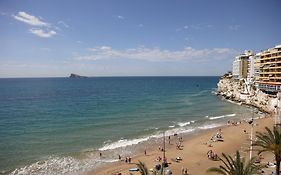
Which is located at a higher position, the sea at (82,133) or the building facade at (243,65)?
the building facade at (243,65)

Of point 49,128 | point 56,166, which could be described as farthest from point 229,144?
point 49,128

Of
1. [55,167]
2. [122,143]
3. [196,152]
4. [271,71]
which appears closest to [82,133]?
[122,143]

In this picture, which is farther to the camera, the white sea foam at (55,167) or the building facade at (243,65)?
the building facade at (243,65)

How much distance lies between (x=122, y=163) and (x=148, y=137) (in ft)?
39.3

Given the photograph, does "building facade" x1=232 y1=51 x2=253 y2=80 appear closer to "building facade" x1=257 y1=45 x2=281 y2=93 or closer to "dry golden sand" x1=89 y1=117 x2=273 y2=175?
"building facade" x1=257 y1=45 x2=281 y2=93

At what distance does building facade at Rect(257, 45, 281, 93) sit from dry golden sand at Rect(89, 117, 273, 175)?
81.2 ft

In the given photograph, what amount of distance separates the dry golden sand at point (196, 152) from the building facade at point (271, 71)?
24.7 meters

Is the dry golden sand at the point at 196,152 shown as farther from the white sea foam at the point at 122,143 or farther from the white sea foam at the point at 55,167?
the white sea foam at the point at 122,143

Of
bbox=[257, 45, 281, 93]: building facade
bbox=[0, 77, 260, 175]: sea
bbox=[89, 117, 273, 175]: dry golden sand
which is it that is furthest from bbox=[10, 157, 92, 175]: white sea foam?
bbox=[257, 45, 281, 93]: building facade

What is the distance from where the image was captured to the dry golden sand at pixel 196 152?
31.0 meters

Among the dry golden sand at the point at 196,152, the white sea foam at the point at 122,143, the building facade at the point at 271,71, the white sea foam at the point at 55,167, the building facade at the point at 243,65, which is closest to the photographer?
the white sea foam at the point at 55,167

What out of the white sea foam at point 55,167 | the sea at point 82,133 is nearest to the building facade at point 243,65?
the sea at point 82,133

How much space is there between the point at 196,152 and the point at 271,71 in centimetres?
4992

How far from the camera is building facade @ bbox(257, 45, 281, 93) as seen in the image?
70312 millimetres
